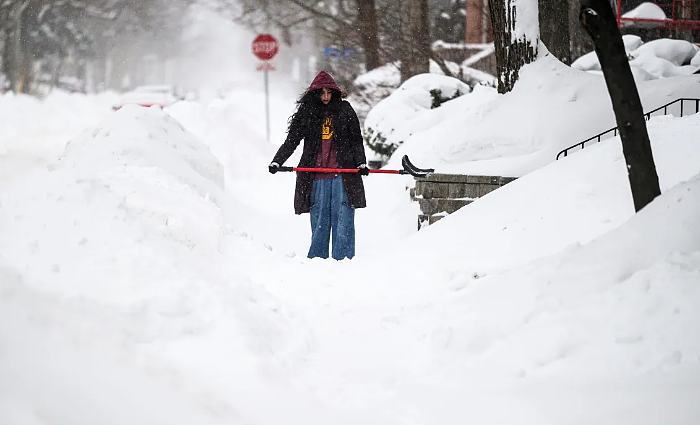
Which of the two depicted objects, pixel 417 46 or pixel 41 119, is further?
pixel 41 119

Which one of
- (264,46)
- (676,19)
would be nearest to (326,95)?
(676,19)

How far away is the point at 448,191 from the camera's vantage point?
8117mm

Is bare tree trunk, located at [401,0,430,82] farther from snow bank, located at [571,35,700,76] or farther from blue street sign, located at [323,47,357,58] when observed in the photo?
snow bank, located at [571,35,700,76]

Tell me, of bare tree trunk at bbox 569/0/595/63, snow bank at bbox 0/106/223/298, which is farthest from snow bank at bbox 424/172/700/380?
bare tree trunk at bbox 569/0/595/63

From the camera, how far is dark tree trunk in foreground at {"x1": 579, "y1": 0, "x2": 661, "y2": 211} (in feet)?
13.4

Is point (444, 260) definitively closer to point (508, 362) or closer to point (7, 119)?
point (508, 362)

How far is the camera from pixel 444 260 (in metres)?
5.89

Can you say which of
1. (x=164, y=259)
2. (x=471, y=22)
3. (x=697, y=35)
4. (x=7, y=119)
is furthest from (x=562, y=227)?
(x=7, y=119)

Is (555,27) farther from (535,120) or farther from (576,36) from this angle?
(576,36)

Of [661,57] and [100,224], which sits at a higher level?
[661,57]

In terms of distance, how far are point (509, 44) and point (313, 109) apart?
3071 mm

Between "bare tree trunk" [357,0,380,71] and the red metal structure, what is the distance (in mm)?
5366

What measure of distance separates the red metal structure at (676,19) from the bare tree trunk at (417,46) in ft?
13.7

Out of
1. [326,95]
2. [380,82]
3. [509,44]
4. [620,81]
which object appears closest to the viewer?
[620,81]
